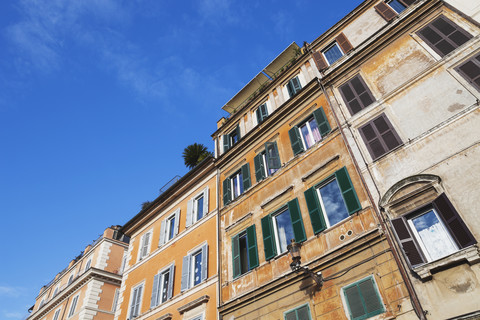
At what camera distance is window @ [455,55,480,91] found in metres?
8.94

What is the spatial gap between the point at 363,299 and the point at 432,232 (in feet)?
7.64

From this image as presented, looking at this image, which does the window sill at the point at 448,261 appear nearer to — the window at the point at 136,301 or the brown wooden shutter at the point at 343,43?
the brown wooden shutter at the point at 343,43

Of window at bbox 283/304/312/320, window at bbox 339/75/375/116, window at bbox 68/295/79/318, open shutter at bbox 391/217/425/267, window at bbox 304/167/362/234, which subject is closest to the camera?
open shutter at bbox 391/217/425/267

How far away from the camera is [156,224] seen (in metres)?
18.5

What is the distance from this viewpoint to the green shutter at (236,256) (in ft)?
39.4

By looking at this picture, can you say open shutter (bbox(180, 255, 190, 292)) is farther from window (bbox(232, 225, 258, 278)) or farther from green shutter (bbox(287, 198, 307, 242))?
green shutter (bbox(287, 198, 307, 242))

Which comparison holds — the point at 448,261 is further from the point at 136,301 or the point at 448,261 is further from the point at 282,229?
the point at 136,301

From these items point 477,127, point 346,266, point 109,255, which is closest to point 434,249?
point 346,266

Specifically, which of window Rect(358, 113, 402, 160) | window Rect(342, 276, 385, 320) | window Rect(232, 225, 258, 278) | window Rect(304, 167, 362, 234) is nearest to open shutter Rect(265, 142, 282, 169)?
window Rect(304, 167, 362, 234)

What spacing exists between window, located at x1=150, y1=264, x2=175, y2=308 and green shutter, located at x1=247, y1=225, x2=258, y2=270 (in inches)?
187

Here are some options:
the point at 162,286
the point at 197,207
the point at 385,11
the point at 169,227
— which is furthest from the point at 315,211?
the point at 169,227

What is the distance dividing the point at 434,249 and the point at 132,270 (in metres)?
15.1

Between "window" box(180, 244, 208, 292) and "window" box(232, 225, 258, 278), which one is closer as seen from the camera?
"window" box(232, 225, 258, 278)

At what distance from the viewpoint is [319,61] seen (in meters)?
14.7
